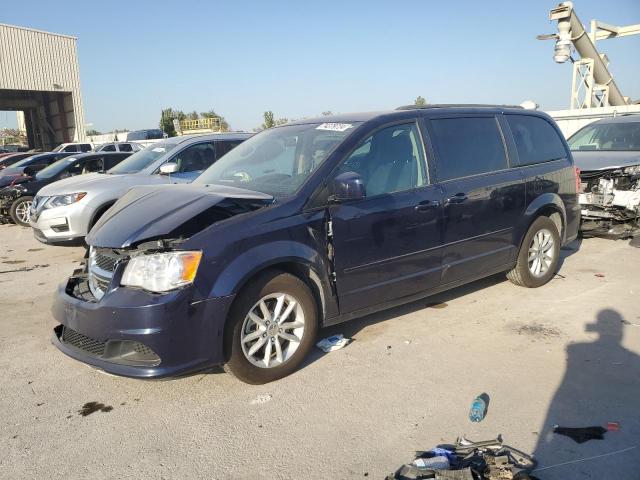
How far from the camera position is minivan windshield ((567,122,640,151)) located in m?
8.39

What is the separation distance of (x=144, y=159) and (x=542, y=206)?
625cm

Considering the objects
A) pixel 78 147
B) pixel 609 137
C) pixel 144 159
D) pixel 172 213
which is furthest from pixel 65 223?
pixel 78 147

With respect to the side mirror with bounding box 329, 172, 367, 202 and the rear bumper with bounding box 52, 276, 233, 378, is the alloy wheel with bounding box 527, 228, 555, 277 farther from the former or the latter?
the rear bumper with bounding box 52, 276, 233, 378

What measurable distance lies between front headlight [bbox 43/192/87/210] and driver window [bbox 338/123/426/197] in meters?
5.24

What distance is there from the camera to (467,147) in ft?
15.9

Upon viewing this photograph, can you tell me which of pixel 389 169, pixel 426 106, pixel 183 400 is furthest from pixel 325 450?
pixel 426 106

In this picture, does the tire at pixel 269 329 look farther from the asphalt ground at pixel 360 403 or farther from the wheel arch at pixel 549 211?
the wheel arch at pixel 549 211

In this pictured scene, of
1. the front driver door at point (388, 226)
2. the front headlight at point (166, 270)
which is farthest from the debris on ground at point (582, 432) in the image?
the front headlight at point (166, 270)

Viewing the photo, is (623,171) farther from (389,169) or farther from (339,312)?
(339,312)

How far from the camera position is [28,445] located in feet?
9.90

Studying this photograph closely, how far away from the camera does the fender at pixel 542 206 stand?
538 centimetres

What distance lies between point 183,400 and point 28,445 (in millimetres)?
919

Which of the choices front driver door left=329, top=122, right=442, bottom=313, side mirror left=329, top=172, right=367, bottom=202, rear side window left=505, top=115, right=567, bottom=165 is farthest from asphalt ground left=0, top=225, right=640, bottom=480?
rear side window left=505, top=115, right=567, bottom=165

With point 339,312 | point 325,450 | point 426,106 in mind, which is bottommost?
point 325,450
